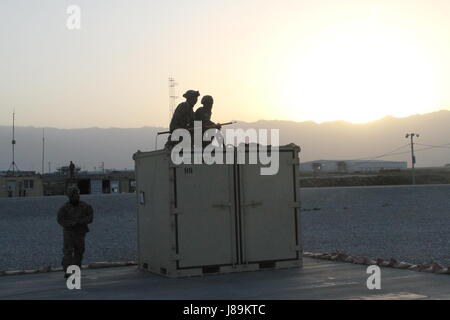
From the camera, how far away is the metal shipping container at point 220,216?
411 inches

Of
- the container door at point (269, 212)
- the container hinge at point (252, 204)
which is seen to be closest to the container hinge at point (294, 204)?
the container door at point (269, 212)

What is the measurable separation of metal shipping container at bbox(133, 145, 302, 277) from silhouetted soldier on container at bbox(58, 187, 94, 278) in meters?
1.10

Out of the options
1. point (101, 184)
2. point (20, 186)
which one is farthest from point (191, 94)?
point (101, 184)

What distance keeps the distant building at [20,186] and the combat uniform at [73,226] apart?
173 feet

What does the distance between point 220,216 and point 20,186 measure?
184 ft

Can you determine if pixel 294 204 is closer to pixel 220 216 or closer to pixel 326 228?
pixel 220 216

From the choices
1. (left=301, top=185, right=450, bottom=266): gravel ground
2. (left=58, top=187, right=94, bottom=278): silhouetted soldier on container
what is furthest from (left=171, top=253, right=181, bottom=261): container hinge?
(left=301, top=185, right=450, bottom=266): gravel ground

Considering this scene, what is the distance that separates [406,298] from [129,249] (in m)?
11.5

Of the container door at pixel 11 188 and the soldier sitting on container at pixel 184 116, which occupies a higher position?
the soldier sitting on container at pixel 184 116

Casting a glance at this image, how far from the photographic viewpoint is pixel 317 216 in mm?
30672

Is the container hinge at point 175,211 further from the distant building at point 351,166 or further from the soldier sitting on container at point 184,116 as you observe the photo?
the distant building at point 351,166

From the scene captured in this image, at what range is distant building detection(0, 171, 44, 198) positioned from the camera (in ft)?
204
